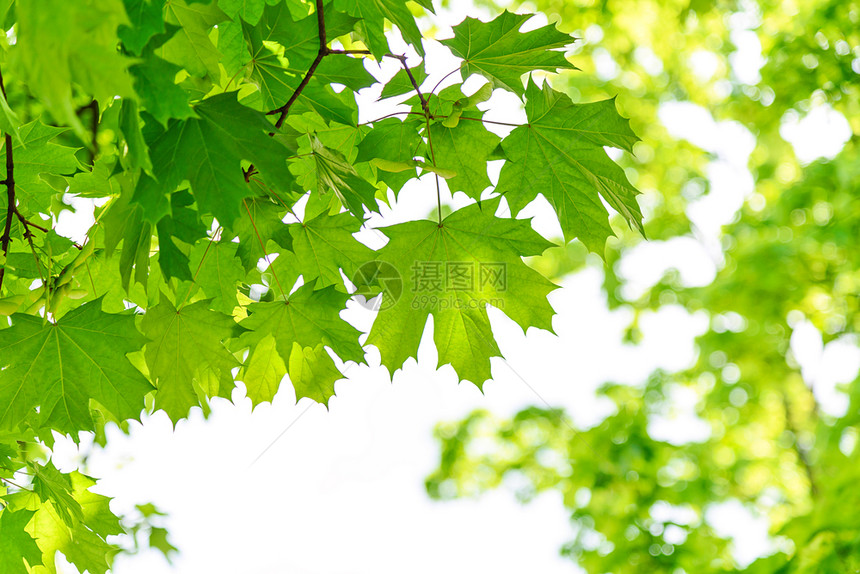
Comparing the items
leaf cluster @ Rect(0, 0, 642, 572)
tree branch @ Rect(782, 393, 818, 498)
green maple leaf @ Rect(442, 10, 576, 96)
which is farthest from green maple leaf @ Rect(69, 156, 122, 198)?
tree branch @ Rect(782, 393, 818, 498)

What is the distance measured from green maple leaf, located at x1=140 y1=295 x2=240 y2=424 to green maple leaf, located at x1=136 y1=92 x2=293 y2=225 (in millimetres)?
300

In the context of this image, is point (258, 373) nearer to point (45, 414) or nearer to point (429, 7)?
point (45, 414)

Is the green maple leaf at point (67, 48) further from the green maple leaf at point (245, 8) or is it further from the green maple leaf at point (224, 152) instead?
the green maple leaf at point (245, 8)

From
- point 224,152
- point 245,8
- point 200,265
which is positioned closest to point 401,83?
point 245,8

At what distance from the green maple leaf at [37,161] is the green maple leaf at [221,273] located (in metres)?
0.35

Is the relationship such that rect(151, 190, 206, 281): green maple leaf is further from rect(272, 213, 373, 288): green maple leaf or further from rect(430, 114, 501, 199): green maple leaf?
rect(430, 114, 501, 199): green maple leaf

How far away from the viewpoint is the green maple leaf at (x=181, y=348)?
3.68 ft

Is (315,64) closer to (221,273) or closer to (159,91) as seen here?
(159,91)

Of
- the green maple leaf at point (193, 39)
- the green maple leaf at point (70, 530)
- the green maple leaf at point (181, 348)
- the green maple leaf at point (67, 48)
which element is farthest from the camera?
the green maple leaf at point (70, 530)

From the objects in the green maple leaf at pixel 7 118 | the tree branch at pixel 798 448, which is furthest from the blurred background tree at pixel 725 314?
the green maple leaf at pixel 7 118

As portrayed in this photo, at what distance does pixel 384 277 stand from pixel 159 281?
0.45 m

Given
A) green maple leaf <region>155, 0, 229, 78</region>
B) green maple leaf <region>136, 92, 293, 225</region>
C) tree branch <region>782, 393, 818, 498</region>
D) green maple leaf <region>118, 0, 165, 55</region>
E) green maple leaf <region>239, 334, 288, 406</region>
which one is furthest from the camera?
tree branch <region>782, 393, 818, 498</region>

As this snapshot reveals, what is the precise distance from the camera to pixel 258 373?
125 cm

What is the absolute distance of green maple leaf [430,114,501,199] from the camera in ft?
3.79
